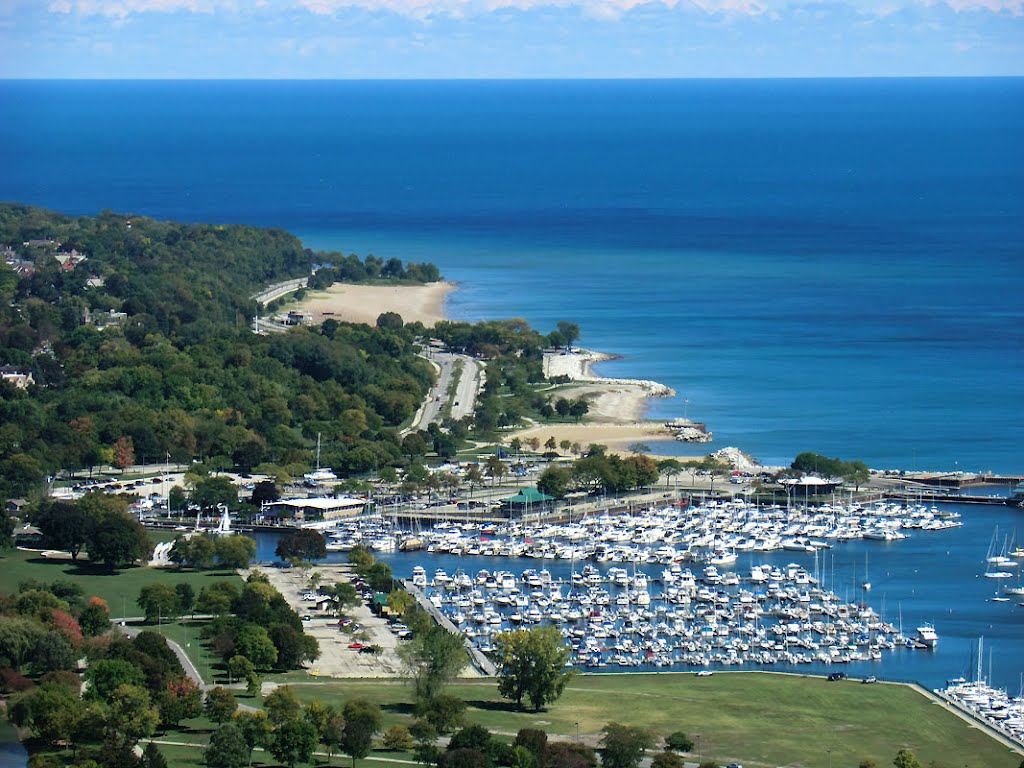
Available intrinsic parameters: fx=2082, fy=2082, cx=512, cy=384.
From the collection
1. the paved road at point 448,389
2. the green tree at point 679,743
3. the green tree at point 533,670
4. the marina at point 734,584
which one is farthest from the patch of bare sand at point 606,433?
the green tree at point 679,743

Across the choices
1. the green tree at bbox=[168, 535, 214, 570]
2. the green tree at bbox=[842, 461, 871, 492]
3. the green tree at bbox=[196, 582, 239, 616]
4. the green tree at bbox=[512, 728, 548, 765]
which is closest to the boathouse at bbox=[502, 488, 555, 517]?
the green tree at bbox=[842, 461, 871, 492]

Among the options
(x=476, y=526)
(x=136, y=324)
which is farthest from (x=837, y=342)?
(x=476, y=526)

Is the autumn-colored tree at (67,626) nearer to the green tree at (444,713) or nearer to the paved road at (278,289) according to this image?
the green tree at (444,713)

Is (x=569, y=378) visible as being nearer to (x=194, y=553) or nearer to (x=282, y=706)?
(x=194, y=553)

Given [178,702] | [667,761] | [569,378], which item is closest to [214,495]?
[178,702]

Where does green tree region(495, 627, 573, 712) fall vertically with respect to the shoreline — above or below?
below

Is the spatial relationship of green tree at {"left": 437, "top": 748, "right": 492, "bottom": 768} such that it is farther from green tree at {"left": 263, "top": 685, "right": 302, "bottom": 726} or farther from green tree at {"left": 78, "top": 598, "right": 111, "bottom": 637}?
green tree at {"left": 78, "top": 598, "right": 111, "bottom": 637}

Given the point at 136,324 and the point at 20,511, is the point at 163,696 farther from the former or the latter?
the point at 136,324
